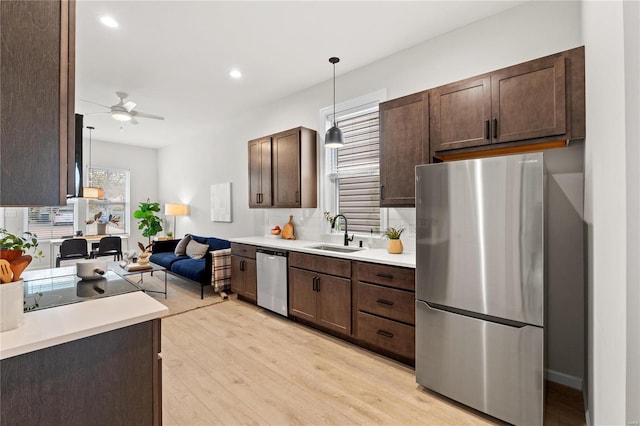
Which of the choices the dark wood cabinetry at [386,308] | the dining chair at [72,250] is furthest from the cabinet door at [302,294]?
the dining chair at [72,250]

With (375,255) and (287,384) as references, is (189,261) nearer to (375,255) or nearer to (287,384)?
(287,384)

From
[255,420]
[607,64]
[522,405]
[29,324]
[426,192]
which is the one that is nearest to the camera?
[607,64]

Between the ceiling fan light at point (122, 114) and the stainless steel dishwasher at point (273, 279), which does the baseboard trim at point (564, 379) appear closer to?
the stainless steel dishwasher at point (273, 279)

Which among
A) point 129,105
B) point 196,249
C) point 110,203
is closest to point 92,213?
point 110,203

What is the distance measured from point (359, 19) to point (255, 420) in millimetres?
3310

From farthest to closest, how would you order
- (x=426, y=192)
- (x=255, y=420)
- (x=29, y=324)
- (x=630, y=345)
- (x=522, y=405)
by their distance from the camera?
(x=426, y=192) → (x=255, y=420) → (x=522, y=405) → (x=29, y=324) → (x=630, y=345)

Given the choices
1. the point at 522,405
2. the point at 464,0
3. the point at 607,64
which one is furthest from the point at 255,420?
the point at 464,0

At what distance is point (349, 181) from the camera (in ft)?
12.2

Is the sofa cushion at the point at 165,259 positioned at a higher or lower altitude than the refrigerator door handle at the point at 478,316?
lower

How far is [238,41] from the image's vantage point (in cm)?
300

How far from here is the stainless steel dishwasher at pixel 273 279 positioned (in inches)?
139

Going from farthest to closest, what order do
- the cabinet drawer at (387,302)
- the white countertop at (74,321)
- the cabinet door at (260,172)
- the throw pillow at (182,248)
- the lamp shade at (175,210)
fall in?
the lamp shade at (175,210) < the throw pillow at (182,248) < the cabinet door at (260,172) < the cabinet drawer at (387,302) < the white countertop at (74,321)

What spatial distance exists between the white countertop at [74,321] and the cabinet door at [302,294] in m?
1.87

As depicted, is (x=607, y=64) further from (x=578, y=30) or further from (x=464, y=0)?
(x=464, y=0)
